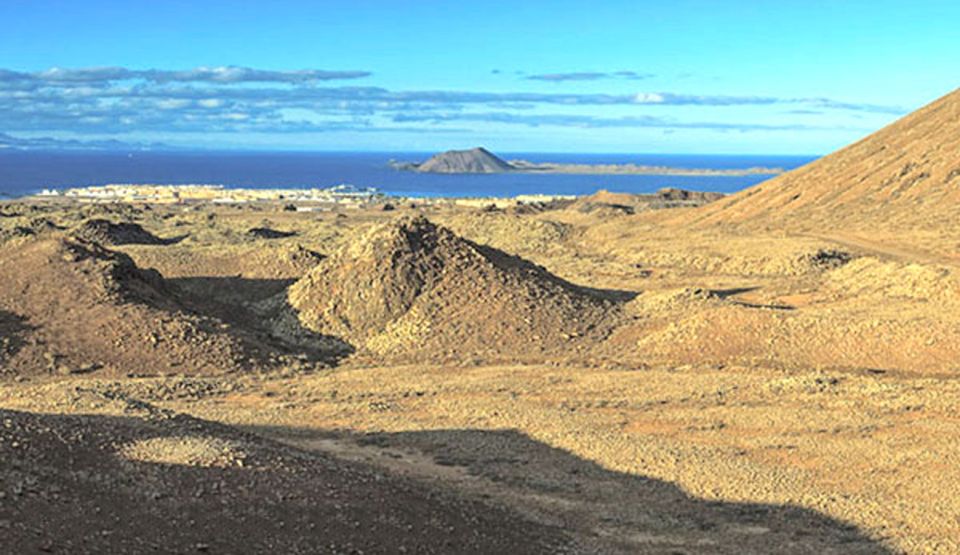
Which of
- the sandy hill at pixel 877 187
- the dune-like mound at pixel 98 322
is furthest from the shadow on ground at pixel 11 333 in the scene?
the sandy hill at pixel 877 187

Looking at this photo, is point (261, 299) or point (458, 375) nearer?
point (458, 375)

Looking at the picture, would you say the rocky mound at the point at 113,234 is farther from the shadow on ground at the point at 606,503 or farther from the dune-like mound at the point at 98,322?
the shadow on ground at the point at 606,503

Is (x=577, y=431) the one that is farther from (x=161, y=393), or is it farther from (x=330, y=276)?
(x=330, y=276)

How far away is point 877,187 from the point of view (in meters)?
65.3

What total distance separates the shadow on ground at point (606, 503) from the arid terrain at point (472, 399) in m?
0.07

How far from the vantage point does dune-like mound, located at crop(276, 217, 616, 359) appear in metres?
32.8

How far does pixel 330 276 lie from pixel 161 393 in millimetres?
11544

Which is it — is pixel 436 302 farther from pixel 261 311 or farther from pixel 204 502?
pixel 204 502

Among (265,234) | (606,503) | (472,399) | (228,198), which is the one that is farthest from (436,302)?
(228,198)

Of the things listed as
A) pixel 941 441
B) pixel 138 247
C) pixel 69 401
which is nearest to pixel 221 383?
pixel 69 401

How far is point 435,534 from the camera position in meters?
13.8

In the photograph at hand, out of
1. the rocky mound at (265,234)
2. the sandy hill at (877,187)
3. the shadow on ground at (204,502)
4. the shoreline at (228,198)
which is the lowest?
the shadow on ground at (204,502)

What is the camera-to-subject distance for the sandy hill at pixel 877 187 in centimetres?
6125

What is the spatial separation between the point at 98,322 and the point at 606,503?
20274 mm
